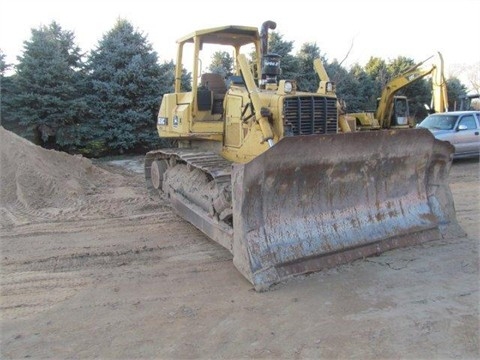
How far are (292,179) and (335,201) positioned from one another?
2.10 ft

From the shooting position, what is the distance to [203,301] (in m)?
3.88

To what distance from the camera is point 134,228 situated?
6180 millimetres

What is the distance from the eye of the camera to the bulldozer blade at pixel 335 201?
4191 mm

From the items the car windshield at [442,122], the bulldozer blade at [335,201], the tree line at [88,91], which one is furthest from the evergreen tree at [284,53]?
the bulldozer blade at [335,201]

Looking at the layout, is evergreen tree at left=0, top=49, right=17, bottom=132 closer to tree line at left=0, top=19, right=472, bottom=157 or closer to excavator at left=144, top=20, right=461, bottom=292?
tree line at left=0, top=19, right=472, bottom=157

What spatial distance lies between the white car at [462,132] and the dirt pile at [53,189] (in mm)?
8656

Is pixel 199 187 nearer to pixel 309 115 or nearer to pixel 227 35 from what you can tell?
pixel 309 115

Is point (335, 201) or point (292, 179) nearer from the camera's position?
point (292, 179)

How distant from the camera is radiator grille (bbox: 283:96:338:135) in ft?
17.4

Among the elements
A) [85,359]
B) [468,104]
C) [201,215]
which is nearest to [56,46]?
[201,215]

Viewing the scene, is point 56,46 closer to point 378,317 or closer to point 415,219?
point 415,219

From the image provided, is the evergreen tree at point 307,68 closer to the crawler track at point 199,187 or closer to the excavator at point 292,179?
the crawler track at point 199,187

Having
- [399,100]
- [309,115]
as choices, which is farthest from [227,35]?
[399,100]

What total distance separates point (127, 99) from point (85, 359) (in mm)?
12444
